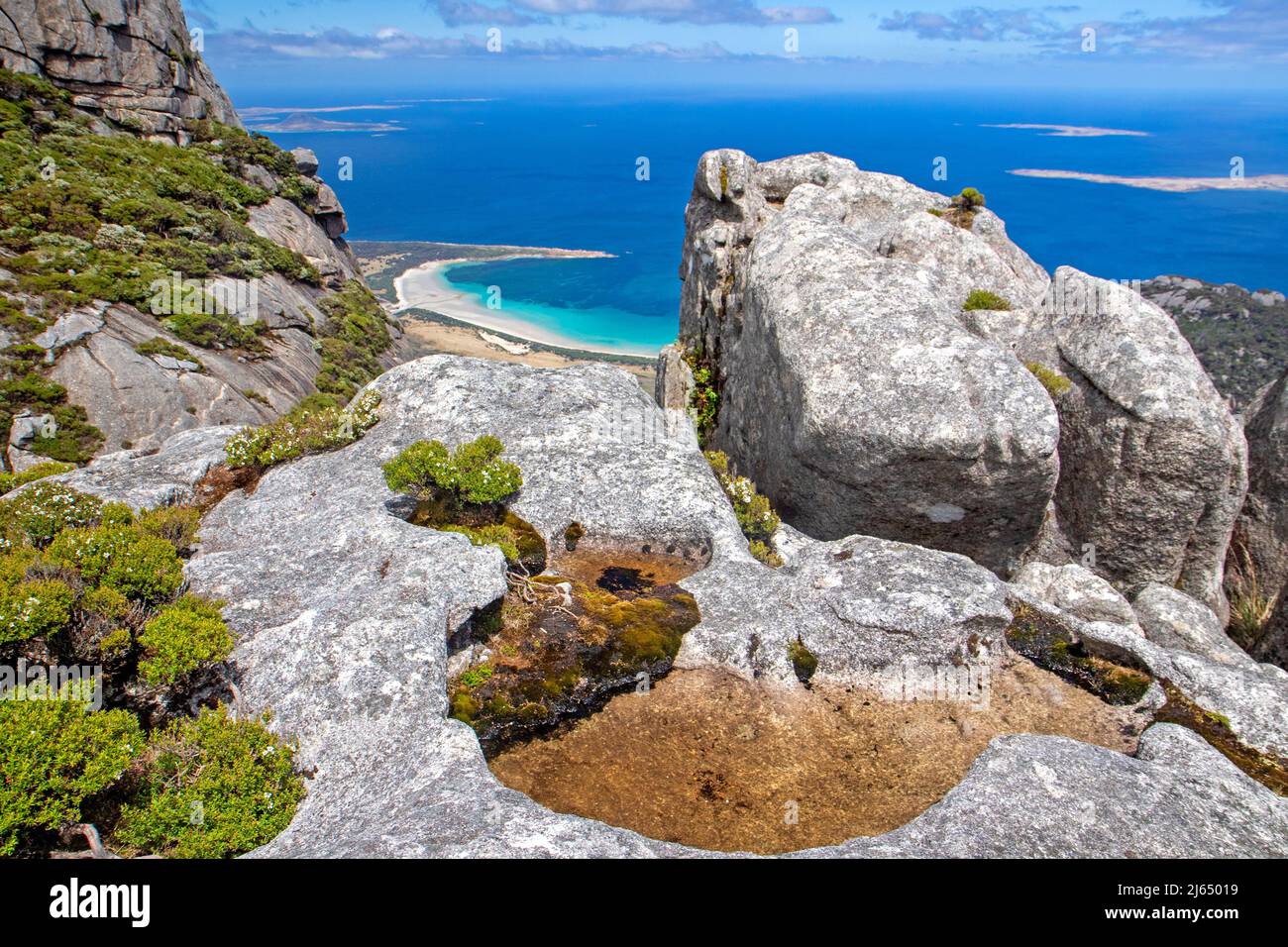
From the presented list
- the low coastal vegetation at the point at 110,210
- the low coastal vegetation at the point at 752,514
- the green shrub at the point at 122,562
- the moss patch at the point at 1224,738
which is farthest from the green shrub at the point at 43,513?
the low coastal vegetation at the point at 110,210

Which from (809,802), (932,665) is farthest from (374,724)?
(932,665)

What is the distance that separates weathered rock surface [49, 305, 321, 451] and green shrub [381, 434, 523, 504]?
28.0 m

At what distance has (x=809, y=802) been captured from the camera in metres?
11.3

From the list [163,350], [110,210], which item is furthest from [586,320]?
[163,350]

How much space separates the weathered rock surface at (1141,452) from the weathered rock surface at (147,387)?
4139 centimetres

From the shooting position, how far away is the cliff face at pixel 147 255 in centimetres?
4006

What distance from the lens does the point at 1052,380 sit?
68.6 feet

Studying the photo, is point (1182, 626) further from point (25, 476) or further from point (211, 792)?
point (25, 476)

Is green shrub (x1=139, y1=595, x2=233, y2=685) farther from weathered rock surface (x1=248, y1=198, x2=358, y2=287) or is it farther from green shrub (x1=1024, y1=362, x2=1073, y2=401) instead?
weathered rock surface (x1=248, y1=198, x2=358, y2=287)

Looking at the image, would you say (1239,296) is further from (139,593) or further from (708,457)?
(139,593)

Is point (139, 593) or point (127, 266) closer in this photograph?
point (139, 593)

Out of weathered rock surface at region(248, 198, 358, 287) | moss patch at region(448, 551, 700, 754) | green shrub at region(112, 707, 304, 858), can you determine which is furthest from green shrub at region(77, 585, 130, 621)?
weathered rock surface at region(248, 198, 358, 287)

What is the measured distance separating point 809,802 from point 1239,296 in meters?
140

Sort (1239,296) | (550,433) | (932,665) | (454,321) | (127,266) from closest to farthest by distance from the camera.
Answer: (932,665)
(550,433)
(127,266)
(1239,296)
(454,321)
